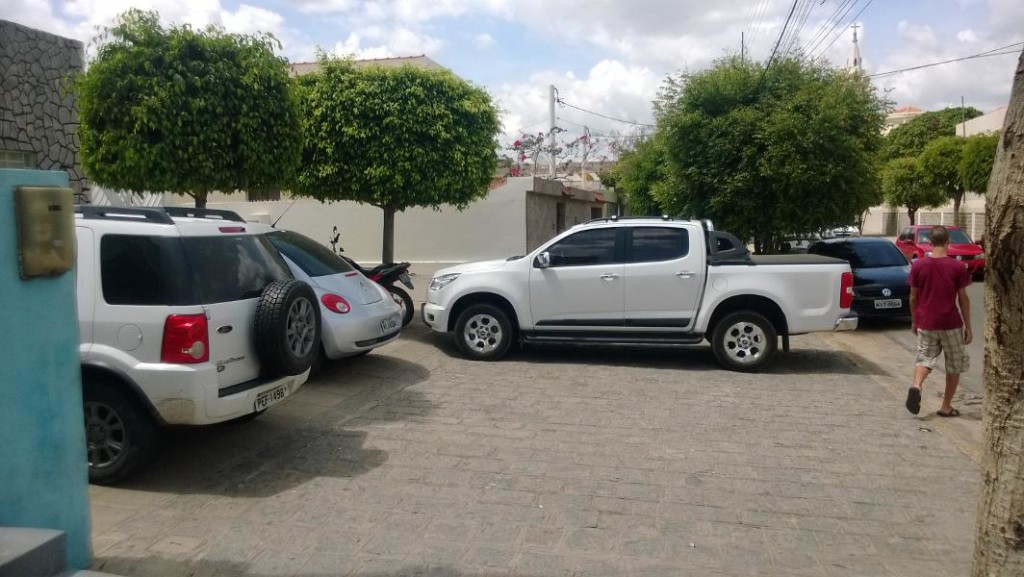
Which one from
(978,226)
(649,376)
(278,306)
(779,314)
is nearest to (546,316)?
(649,376)

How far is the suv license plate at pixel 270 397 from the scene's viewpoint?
224 inches

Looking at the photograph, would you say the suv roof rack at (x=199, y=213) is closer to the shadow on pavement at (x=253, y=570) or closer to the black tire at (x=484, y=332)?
the shadow on pavement at (x=253, y=570)

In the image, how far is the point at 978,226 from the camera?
40.7 metres

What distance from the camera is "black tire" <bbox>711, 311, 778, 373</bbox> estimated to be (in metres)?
9.44

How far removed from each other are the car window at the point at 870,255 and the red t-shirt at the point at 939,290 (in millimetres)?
6001

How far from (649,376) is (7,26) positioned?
1009 centimetres

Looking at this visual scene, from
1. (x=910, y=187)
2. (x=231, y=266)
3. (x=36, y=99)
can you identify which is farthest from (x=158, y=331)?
(x=910, y=187)

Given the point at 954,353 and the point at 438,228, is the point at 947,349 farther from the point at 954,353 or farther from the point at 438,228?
the point at 438,228

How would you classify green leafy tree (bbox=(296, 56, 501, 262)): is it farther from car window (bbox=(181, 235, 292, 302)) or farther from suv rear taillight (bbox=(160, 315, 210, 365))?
suv rear taillight (bbox=(160, 315, 210, 365))

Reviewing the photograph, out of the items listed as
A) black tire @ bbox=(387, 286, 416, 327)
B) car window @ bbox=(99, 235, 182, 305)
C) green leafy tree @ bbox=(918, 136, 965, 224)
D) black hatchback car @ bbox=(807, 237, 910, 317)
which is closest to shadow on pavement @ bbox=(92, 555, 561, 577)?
car window @ bbox=(99, 235, 182, 305)

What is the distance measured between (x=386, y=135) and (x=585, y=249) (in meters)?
3.56

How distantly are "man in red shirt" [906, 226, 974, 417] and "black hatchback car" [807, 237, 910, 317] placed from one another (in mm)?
5478

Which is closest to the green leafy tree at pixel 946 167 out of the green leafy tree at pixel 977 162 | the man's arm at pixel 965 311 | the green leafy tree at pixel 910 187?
the green leafy tree at pixel 910 187

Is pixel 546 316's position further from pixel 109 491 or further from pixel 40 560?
pixel 40 560
